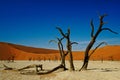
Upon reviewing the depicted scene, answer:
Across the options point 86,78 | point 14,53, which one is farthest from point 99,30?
point 14,53

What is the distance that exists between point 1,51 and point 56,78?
95495 millimetres

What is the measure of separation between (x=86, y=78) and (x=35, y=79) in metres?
4.39

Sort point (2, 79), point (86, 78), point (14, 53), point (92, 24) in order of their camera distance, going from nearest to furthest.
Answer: point (86, 78), point (2, 79), point (92, 24), point (14, 53)

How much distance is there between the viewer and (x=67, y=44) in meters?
23.4

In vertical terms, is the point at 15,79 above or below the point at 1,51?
below

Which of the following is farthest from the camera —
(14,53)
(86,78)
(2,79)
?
(14,53)

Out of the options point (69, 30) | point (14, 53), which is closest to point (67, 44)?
point (69, 30)

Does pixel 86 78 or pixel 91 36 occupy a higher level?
pixel 91 36

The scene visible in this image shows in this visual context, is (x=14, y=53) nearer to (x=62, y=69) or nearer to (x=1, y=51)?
(x=1, y=51)

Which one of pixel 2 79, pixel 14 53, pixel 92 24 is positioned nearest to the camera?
pixel 2 79

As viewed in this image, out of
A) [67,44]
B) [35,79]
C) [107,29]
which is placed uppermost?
[107,29]

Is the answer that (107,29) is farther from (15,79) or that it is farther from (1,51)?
(1,51)

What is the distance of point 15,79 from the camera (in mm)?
18594

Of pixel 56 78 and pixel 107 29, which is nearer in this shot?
pixel 56 78
